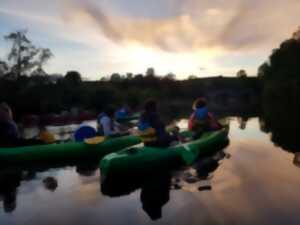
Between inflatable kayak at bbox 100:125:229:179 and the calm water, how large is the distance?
0.35 m

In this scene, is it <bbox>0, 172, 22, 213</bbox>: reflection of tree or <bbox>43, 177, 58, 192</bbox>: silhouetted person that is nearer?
<bbox>0, 172, 22, 213</bbox>: reflection of tree

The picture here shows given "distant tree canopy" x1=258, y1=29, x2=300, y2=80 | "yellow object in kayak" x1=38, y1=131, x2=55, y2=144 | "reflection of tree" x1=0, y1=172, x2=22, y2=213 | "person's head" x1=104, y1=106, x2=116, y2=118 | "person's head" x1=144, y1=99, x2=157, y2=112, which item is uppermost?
"distant tree canopy" x1=258, y1=29, x2=300, y2=80

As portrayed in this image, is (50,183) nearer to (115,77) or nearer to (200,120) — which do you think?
(200,120)

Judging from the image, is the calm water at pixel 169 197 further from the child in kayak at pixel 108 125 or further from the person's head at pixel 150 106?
the child in kayak at pixel 108 125

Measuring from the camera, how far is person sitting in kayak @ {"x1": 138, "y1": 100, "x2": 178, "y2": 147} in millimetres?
11039

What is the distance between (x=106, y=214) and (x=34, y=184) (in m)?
3.48

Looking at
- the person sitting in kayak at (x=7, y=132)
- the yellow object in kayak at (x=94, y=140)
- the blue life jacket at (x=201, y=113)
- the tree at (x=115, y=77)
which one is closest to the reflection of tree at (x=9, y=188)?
the person sitting in kayak at (x=7, y=132)

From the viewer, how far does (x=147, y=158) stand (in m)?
10.3

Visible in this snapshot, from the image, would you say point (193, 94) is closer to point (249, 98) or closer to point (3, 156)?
point (249, 98)

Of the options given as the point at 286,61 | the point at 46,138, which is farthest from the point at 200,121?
the point at 286,61

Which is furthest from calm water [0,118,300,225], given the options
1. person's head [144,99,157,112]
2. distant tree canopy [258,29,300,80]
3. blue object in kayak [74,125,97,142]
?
distant tree canopy [258,29,300,80]

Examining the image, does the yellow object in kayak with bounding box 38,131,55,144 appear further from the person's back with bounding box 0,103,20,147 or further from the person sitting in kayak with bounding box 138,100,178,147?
the person sitting in kayak with bounding box 138,100,178,147

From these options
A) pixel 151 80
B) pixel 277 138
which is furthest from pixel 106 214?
pixel 151 80

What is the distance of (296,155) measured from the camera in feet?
43.9
